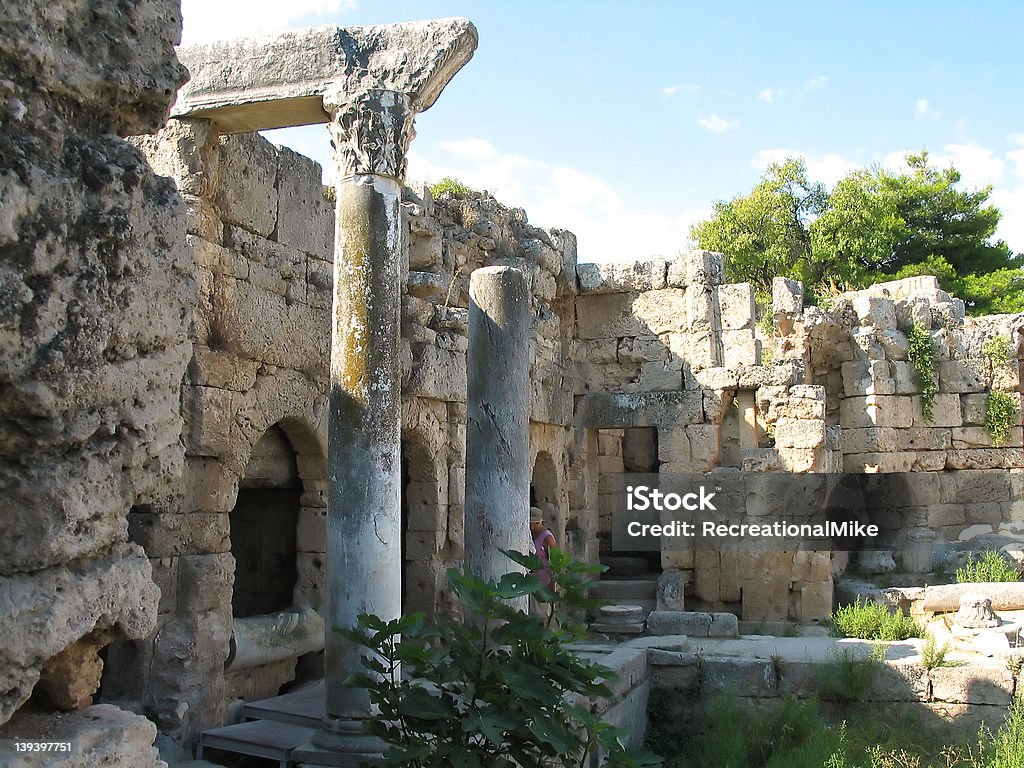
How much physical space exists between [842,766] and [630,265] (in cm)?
828

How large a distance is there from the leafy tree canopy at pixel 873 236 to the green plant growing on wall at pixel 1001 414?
38.4ft

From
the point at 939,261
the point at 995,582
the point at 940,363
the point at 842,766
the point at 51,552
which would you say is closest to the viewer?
the point at 51,552

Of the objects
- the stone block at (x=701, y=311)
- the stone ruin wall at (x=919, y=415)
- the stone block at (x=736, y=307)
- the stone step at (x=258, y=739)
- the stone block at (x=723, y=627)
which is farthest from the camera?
the stone ruin wall at (x=919, y=415)

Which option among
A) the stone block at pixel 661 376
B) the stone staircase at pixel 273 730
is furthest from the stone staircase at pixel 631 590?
the stone staircase at pixel 273 730

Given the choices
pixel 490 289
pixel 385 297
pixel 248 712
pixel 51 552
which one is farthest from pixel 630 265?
pixel 51 552

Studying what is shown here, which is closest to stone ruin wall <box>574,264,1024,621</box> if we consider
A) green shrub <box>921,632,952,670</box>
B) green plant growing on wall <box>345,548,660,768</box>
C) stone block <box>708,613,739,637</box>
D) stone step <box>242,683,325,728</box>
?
stone block <box>708,613,739,637</box>

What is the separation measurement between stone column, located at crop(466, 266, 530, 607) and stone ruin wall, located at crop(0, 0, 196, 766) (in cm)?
574

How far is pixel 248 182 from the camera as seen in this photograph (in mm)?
8219

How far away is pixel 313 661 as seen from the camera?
29.4 ft

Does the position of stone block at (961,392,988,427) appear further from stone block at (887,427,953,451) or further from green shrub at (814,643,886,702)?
green shrub at (814,643,886,702)

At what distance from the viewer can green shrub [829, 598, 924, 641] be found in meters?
10.7

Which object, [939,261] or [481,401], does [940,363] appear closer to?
[481,401]

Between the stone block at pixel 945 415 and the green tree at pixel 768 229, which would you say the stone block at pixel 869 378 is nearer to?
the stone block at pixel 945 415

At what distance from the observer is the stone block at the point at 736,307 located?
1338 centimetres
